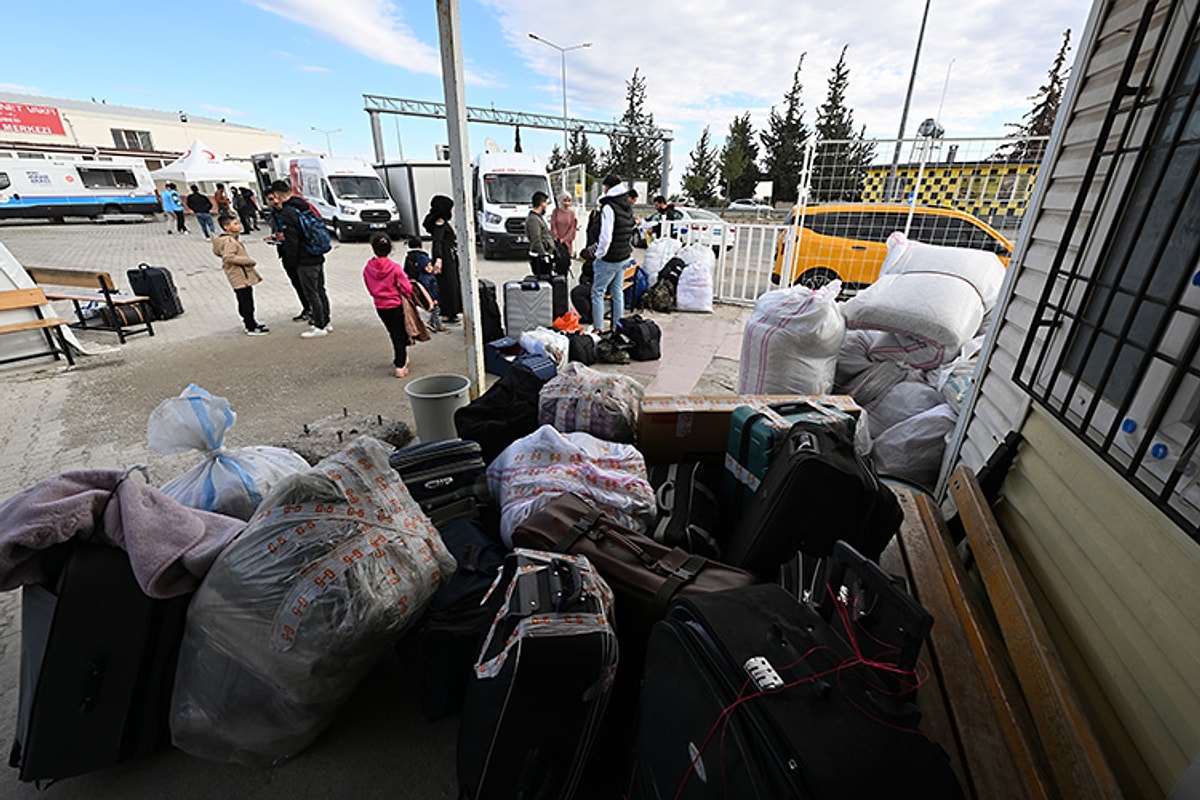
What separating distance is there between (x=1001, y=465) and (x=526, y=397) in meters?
2.23

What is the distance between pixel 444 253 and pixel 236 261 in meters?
2.25

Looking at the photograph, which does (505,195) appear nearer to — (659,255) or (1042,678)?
(659,255)

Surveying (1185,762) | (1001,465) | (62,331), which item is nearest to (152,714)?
(1185,762)

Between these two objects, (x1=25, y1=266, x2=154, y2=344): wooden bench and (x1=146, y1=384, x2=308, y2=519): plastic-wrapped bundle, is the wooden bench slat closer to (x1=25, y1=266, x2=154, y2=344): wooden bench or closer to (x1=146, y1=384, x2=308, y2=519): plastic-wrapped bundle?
(x1=146, y1=384, x2=308, y2=519): plastic-wrapped bundle

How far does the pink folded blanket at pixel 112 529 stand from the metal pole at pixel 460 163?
7.27 feet

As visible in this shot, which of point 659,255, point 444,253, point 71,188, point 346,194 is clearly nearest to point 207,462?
point 444,253

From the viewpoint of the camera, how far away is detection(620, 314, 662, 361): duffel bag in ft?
17.2

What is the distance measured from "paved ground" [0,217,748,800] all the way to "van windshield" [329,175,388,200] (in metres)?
7.10

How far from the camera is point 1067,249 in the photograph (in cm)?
196

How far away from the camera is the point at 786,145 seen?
28609mm

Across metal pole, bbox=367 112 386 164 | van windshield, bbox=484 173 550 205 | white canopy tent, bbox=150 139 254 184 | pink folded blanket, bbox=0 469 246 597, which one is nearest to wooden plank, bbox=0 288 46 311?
pink folded blanket, bbox=0 469 246 597

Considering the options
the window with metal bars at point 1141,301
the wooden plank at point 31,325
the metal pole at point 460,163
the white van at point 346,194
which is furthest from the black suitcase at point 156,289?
the white van at point 346,194

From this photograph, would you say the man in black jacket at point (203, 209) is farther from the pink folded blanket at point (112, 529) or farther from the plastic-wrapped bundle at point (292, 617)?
the plastic-wrapped bundle at point (292, 617)

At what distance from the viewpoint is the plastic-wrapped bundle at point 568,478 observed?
2.06m
